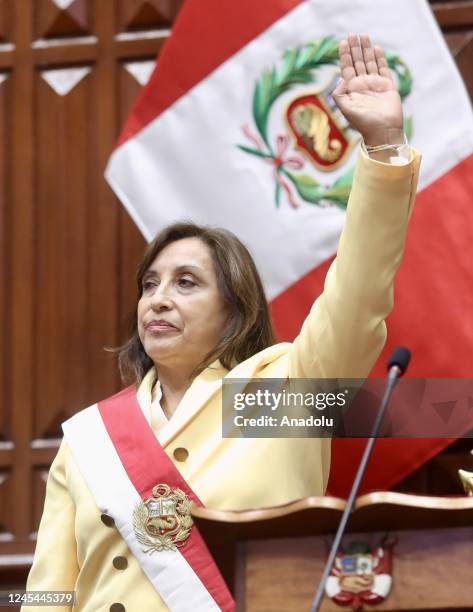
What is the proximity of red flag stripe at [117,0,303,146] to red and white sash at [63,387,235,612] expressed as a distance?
3.06 feet

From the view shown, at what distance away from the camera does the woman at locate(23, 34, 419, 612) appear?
1.85 meters

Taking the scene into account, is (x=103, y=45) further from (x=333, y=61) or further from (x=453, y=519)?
(x=453, y=519)

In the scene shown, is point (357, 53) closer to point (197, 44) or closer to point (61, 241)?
point (197, 44)

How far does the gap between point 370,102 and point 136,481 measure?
767 millimetres

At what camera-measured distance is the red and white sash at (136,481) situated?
190 centimetres

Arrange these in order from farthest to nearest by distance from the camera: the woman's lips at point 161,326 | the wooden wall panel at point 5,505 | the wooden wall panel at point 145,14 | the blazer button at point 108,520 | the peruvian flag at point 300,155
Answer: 1. the wooden wall panel at point 145,14
2. the wooden wall panel at point 5,505
3. the peruvian flag at point 300,155
4. the woman's lips at point 161,326
5. the blazer button at point 108,520

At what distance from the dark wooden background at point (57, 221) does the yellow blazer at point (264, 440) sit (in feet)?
2.95

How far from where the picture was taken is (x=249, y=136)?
112 inches

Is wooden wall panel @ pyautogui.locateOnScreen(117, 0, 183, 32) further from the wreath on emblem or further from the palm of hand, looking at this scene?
the palm of hand

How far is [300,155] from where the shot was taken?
2.85 m

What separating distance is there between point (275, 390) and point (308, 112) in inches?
39.1

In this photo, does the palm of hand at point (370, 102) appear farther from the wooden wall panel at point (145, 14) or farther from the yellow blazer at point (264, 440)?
the wooden wall panel at point (145, 14)

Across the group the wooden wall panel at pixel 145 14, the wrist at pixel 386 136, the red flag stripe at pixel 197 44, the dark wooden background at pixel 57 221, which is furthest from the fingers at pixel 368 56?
the wooden wall panel at pixel 145 14
